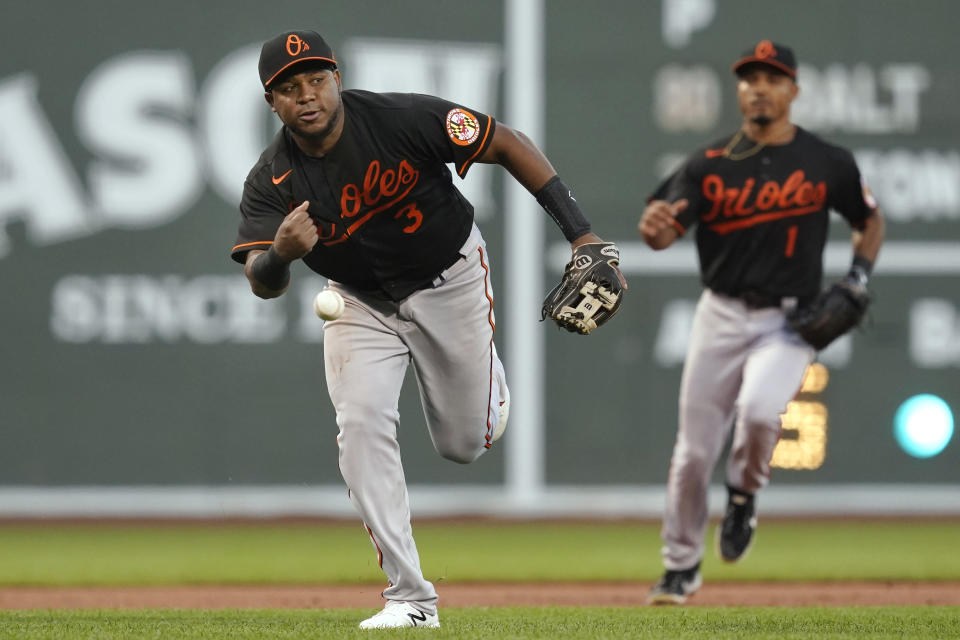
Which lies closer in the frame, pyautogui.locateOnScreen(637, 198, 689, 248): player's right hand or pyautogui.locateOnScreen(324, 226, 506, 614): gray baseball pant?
pyautogui.locateOnScreen(324, 226, 506, 614): gray baseball pant

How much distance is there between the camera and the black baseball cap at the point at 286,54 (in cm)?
373

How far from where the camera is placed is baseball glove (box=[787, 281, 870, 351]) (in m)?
5.06

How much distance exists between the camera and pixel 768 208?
5156mm

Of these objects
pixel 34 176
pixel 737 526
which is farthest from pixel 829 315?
pixel 34 176

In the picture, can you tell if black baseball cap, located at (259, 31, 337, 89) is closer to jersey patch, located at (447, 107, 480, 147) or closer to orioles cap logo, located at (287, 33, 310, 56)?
orioles cap logo, located at (287, 33, 310, 56)

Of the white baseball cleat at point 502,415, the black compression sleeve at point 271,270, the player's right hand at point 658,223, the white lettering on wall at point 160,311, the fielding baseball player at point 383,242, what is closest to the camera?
the black compression sleeve at point 271,270

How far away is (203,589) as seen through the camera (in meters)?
6.05

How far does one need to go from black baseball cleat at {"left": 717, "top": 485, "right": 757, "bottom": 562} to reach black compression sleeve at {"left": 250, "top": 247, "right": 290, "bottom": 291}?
211 cm

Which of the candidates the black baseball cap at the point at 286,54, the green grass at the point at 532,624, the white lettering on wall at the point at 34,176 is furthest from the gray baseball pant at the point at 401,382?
the white lettering on wall at the point at 34,176

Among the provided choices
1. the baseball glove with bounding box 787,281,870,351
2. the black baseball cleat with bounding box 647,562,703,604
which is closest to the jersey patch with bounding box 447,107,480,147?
the baseball glove with bounding box 787,281,870,351

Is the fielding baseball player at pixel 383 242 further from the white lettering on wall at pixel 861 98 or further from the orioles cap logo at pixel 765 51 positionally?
the white lettering on wall at pixel 861 98

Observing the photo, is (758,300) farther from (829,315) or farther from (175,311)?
(175,311)

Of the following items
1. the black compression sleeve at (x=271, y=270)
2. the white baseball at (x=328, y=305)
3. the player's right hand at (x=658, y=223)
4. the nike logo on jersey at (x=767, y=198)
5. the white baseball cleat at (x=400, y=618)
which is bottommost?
the white baseball cleat at (x=400, y=618)

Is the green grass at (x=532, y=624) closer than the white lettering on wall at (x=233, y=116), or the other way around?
the green grass at (x=532, y=624)
